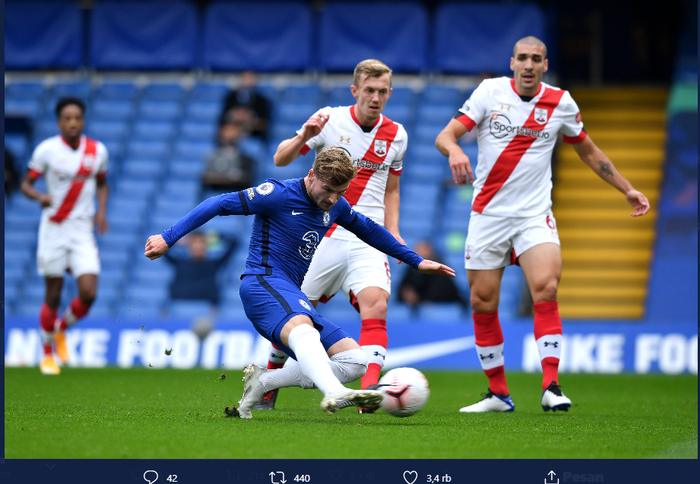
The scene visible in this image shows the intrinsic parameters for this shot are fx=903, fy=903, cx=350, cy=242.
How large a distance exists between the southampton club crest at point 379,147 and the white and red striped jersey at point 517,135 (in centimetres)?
58

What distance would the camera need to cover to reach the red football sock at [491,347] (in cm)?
638

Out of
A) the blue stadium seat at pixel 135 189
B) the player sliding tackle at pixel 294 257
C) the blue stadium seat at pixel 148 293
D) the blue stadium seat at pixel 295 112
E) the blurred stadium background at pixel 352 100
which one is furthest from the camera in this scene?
the blue stadium seat at pixel 295 112

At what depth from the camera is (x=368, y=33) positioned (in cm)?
1555

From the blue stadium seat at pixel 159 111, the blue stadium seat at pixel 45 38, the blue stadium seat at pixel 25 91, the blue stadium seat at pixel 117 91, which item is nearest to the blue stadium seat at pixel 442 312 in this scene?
the blue stadium seat at pixel 159 111

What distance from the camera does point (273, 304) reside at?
4.95m

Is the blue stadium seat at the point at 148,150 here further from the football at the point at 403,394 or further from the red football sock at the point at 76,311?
the football at the point at 403,394

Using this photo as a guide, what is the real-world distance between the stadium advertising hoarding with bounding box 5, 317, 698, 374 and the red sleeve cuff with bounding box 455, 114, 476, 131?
464cm

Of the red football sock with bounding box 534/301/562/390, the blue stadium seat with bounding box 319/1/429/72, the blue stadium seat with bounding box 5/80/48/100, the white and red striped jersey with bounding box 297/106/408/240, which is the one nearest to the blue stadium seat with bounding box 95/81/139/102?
the blue stadium seat with bounding box 5/80/48/100

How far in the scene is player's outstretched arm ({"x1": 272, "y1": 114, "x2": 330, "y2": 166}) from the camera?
5562 mm

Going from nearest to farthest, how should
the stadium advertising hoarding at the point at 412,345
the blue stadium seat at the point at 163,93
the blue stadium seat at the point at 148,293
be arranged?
the stadium advertising hoarding at the point at 412,345 < the blue stadium seat at the point at 148,293 < the blue stadium seat at the point at 163,93

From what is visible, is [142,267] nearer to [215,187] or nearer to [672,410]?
[215,187]

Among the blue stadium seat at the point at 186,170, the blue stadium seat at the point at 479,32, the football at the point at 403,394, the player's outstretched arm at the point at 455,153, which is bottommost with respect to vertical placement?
the football at the point at 403,394
